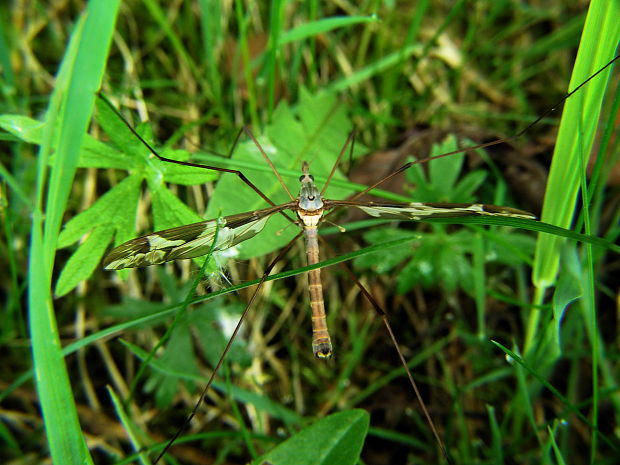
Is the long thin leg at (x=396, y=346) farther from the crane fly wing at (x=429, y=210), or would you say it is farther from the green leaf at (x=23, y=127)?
the green leaf at (x=23, y=127)

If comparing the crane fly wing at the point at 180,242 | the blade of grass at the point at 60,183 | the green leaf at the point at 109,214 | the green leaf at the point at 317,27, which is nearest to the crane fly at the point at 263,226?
the crane fly wing at the point at 180,242

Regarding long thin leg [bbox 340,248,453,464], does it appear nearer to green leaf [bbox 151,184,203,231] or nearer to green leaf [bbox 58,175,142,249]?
green leaf [bbox 151,184,203,231]

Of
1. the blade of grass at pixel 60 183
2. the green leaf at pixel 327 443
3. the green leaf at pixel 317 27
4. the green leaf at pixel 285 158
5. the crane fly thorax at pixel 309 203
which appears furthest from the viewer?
the green leaf at pixel 317 27

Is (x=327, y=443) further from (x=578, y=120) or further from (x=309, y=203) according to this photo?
(x=578, y=120)

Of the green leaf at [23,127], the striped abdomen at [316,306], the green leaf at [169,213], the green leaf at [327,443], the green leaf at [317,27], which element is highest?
the green leaf at [317,27]

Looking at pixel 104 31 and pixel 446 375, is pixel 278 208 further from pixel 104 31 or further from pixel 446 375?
pixel 446 375

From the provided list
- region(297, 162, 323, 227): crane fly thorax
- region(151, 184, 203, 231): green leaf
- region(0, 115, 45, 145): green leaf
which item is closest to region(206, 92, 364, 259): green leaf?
region(297, 162, 323, 227): crane fly thorax

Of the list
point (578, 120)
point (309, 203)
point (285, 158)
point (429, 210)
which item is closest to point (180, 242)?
point (309, 203)
